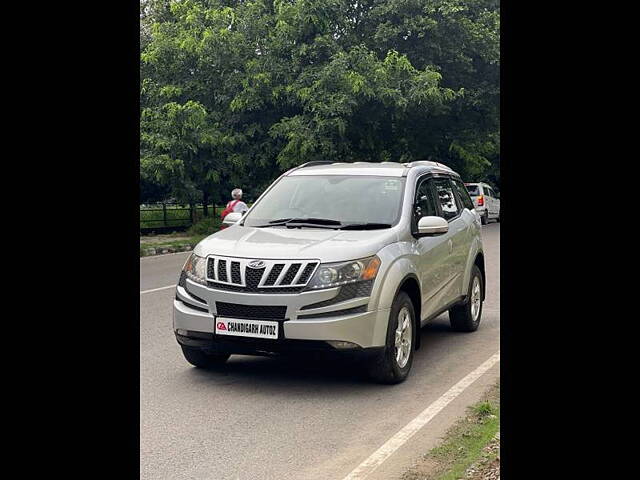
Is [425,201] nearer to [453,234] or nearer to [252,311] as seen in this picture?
[453,234]

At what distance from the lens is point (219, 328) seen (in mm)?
6355

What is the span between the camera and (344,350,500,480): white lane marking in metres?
4.64

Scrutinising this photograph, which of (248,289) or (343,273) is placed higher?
(343,273)

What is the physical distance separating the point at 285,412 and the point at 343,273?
44.4 inches

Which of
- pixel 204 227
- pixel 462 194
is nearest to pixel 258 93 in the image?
pixel 204 227

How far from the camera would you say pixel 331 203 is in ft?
24.3

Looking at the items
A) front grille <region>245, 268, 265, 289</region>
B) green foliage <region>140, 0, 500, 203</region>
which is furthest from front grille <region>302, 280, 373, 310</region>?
green foliage <region>140, 0, 500, 203</region>

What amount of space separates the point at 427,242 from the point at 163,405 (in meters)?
2.75

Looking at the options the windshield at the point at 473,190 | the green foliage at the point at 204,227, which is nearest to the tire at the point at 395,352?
the green foliage at the point at 204,227

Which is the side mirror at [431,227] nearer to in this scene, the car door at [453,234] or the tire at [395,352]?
the tire at [395,352]

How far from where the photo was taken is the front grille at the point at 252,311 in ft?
20.3
